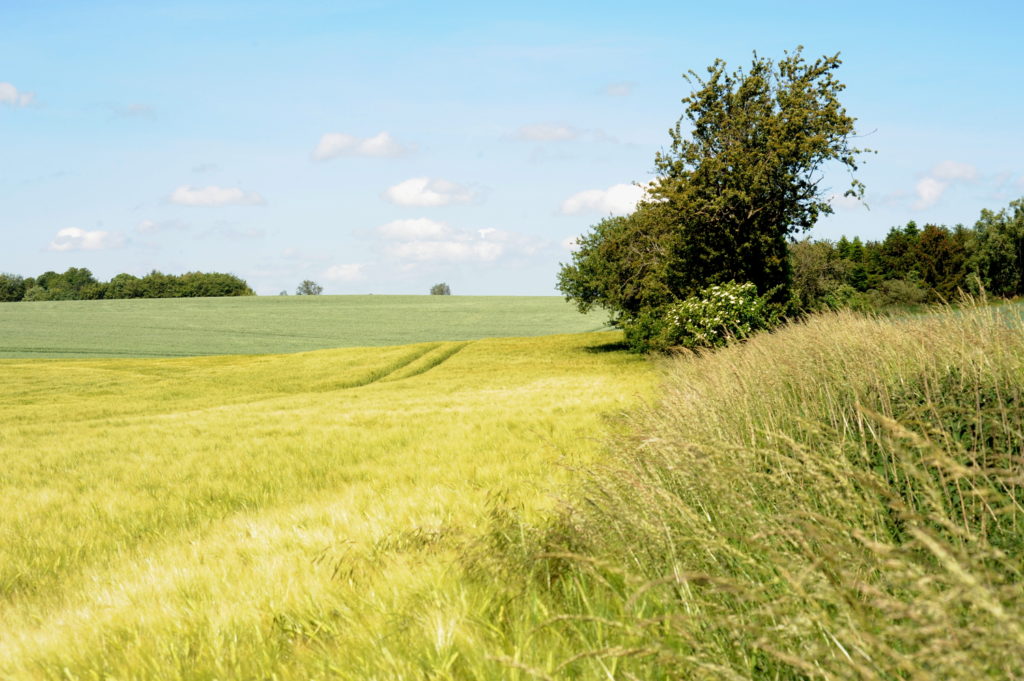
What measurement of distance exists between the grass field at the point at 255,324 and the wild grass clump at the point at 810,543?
57.0 metres

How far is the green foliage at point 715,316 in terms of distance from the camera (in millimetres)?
27666

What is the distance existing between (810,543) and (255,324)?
73.0 m

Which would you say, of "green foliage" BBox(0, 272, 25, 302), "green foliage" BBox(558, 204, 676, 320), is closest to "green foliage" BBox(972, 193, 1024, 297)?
"green foliage" BBox(558, 204, 676, 320)

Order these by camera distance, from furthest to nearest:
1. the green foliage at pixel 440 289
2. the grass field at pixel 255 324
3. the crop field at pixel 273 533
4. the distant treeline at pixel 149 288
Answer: the green foliage at pixel 440 289
the distant treeline at pixel 149 288
the grass field at pixel 255 324
the crop field at pixel 273 533

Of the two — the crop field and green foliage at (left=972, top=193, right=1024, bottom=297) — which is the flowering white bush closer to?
the crop field

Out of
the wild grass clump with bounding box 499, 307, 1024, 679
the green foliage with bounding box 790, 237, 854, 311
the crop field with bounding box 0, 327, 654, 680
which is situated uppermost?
the green foliage with bounding box 790, 237, 854, 311

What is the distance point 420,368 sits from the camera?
45281 mm

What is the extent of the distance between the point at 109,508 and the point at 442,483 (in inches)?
176

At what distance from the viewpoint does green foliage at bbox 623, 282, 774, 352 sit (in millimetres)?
27666

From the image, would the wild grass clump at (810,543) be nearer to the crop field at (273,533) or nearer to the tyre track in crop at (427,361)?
the crop field at (273,533)

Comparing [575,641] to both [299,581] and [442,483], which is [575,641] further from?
[442,483]

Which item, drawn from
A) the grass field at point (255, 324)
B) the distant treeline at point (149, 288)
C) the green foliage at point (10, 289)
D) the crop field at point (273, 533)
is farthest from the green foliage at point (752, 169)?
the green foliage at point (10, 289)

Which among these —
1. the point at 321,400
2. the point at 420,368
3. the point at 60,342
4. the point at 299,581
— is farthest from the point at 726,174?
the point at 60,342

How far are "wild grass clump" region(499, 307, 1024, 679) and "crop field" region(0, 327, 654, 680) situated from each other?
0.65 m
